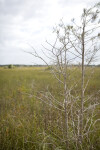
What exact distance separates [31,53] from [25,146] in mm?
2113

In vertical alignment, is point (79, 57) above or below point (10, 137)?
above

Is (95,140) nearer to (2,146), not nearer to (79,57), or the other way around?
(79,57)

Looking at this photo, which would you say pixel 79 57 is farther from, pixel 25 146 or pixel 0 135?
pixel 0 135

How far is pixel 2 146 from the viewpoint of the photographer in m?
2.60

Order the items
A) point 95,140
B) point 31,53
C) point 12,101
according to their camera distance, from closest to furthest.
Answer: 1. point 31,53
2. point 95,140
3. point 12,101

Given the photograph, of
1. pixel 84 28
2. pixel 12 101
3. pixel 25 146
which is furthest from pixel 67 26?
pixel 12 101

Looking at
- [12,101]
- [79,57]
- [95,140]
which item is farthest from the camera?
[12,101]

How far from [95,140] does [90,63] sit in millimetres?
1755

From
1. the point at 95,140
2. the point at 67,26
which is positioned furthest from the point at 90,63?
the point at 95,140

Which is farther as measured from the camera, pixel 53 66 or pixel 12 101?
pixel 12 101

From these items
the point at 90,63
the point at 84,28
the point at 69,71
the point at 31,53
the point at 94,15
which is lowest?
the point at 69,71

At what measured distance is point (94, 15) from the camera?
1.89m

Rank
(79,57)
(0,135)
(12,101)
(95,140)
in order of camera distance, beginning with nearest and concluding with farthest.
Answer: (79,57) < (95,140) < (0,135) < (12,101)

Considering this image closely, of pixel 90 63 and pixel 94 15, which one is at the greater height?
pixel 94 15
